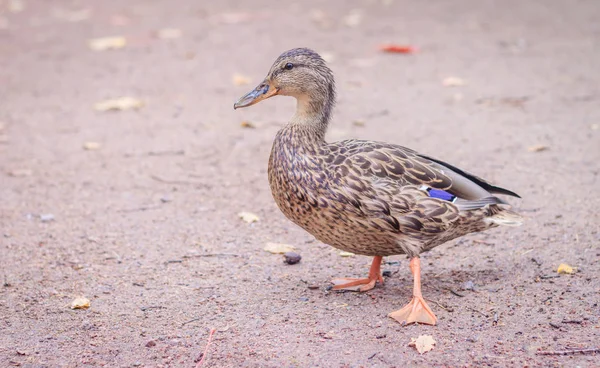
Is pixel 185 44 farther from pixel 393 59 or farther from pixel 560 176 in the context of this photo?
pixel 560 176

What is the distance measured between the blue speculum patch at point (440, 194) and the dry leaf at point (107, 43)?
7.26 m

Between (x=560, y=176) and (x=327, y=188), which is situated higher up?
(x=327, y=188)

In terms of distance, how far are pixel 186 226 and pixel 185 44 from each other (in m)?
5.59

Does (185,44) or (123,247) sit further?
(185,44)

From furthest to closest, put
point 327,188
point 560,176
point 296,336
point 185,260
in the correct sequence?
point 560,176 → point 185,260 → point 327,188 → point 296,336

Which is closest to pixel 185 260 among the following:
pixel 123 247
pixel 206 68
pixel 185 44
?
pixel 123 247

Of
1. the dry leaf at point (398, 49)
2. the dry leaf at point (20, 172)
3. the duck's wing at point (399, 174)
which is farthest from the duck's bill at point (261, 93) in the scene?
the dry leaf at point (398, 49)

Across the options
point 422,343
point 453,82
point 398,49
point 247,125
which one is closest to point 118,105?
point 247,125

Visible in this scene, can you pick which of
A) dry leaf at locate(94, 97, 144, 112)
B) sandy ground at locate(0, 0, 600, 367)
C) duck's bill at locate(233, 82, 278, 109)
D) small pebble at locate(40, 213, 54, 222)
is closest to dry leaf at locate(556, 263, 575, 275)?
sandy ground at locate(0, 0, 600, 367)

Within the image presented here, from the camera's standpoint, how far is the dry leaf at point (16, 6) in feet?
42.9

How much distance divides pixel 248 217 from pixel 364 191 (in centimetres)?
160

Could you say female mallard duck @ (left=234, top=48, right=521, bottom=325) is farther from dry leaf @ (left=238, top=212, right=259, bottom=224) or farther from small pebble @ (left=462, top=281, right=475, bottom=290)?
dry leaf @ (left=238, top=212, right=259, bottom=224)

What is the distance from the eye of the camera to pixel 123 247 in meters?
4.96

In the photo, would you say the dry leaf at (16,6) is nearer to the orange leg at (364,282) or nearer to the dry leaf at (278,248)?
the dry leaf at (278,248)
